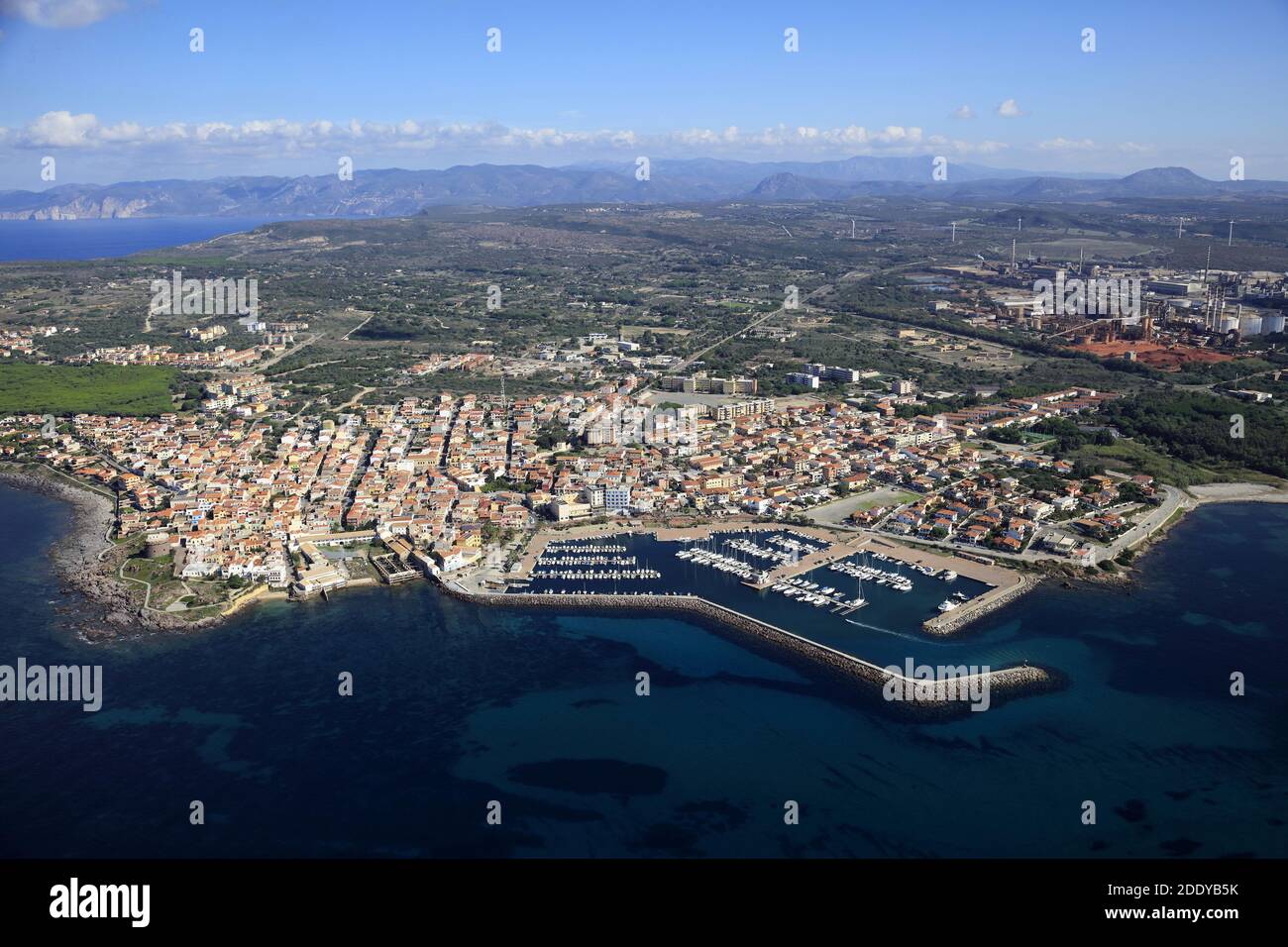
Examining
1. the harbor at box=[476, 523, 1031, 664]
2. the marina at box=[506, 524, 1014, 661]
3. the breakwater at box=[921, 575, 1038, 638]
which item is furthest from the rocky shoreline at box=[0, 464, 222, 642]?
the breakwater at box=[921, 575, 1038, 638]

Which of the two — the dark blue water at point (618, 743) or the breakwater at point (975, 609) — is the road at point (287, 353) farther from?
the breakwater at point (975, 609)

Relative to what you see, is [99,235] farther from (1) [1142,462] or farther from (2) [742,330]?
(1) [1142,462]

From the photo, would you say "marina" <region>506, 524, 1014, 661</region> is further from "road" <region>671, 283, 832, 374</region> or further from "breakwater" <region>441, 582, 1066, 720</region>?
"road" <region>671, 283, 832, 374</region>

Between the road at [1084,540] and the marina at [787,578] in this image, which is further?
the road at [1084,540]

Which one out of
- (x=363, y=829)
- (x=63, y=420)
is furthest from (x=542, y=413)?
(x=363, y=829)

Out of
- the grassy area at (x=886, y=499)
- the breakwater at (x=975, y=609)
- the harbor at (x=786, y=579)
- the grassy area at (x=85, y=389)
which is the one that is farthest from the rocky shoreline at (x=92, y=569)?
the grassy area at (x=886, y=499)

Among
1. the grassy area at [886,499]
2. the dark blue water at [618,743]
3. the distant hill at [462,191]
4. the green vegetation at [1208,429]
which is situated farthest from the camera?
the distant hill at [462,191]
